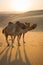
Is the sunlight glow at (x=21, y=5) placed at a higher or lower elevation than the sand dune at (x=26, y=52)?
higher

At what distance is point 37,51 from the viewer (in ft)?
6.26

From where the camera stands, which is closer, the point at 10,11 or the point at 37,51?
the point at 37,51

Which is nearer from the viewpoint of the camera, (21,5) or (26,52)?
(26,52)

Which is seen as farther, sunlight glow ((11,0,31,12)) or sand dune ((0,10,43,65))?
sunlight glow ((11,0,31,12))

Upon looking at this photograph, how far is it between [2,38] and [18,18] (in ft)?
1.96

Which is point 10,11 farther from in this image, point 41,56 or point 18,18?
point 41,56

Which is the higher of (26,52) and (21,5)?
(21,5)

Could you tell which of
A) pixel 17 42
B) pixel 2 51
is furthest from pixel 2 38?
pixel 2 51

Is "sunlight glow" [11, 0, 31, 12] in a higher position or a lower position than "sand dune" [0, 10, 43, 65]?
higher

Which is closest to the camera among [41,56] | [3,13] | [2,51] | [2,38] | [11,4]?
[41,56]

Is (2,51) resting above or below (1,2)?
below

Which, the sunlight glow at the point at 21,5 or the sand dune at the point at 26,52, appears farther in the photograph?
the sunlight glow at the point at 21,5

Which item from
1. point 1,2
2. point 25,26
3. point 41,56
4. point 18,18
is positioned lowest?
point 41,56

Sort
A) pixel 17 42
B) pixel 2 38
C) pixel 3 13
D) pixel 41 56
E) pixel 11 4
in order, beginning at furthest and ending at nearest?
pixel 3 13
pixel 11 4
pixel 2 38
pixel 17 42
pixel 41 56
